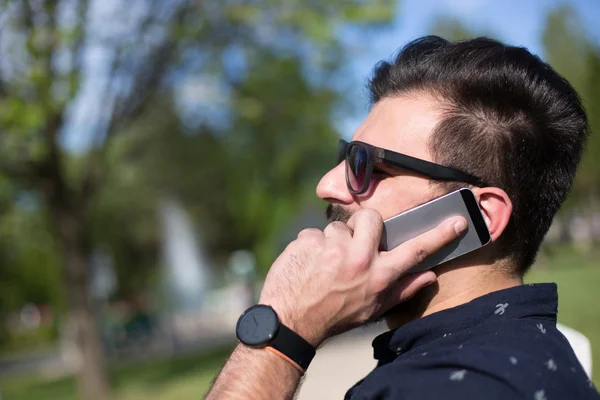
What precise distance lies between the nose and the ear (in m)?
0.39

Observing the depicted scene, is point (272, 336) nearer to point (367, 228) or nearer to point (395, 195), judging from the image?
point (367, 228)

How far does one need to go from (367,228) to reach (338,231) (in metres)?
0.08

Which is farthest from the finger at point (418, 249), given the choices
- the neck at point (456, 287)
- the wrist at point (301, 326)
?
the wrist at point (301, 326)

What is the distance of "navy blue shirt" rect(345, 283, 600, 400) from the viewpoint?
1387mm

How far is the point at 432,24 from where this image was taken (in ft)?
93.7

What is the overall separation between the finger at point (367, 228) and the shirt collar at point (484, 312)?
26 cm

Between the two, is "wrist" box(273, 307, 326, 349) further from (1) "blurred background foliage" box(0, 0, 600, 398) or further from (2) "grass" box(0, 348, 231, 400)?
(2) "grass" box(0, 348, 231, 400)

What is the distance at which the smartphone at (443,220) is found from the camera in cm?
186

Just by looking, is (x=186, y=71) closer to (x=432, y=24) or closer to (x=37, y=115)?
(x=37, y=115)

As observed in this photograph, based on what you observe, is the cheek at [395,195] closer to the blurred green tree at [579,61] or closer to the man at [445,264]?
the man at [445,264]

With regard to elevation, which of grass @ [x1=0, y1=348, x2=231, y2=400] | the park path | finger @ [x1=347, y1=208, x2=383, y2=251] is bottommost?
finger @ [x1=347, y1=208, x2=383, y2=251]

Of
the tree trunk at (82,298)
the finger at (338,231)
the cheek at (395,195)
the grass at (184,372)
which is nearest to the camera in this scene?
the finger at (338,231)

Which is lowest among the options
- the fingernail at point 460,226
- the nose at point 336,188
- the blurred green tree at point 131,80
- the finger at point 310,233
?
the fingernail at point 460,226

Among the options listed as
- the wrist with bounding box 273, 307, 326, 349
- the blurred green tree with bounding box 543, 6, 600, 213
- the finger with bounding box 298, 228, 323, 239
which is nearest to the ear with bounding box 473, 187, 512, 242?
the finger with bounding box 298, 228, 323, 239
